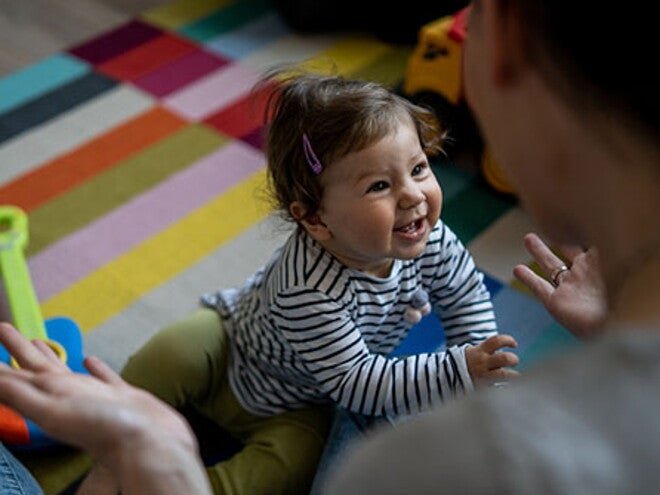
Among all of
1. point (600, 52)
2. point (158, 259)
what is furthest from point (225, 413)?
point (600, 52)

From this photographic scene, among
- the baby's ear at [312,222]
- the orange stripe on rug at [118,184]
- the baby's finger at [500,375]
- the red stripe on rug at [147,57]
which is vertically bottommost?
the orange stripe on rug at [118,184]

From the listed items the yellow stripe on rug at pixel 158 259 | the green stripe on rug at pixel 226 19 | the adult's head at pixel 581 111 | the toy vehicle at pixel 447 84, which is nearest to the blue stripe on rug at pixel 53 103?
the green stripe on rug at pixel 226 19

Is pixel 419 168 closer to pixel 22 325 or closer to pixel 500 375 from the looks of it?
pixel 500 375

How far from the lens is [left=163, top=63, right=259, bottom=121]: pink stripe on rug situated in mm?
1750

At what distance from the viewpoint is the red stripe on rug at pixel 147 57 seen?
6.05ft

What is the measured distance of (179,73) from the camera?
6.04ft

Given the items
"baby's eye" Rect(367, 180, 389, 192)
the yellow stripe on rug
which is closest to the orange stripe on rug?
the yellow stripe on rug

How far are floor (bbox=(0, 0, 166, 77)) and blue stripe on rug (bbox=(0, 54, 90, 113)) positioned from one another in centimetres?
3

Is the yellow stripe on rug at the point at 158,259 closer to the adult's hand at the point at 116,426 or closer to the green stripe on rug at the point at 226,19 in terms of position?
the green stripe on rug at the point at 226,19

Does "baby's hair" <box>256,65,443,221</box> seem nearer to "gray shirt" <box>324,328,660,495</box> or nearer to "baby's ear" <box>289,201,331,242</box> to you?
"baby's ear" <box>289,201,331,242</box>

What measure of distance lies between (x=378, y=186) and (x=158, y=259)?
0.59 meters

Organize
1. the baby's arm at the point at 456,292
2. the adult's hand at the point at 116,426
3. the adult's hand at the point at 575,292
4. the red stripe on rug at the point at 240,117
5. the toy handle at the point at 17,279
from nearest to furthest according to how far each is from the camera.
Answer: the adult's hand at the point at 116,426 → the adult's hand at the point at 575,292 → the baby's arm at the point at 456,292 → the toy handle at the point at 17,279 → the red stripe on rug at the point at 240,117

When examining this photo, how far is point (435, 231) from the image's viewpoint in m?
1.06

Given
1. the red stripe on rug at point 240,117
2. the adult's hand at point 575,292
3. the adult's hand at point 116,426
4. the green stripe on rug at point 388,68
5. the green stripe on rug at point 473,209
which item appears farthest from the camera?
the green stripe on rug at point 388,68
